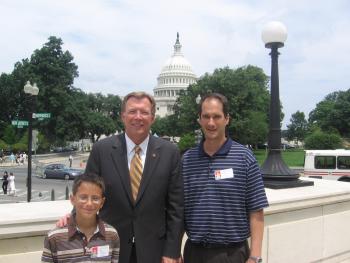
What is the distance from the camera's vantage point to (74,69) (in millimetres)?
77750

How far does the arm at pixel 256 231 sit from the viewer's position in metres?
3.51

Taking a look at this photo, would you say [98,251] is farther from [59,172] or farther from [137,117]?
[59,172]

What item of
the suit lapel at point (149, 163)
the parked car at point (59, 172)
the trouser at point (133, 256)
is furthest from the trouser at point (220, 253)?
the parked car at point (59, 172)

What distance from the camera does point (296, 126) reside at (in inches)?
5271

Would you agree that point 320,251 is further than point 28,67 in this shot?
No

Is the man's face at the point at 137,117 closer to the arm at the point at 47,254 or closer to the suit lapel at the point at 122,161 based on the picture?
the suit lapel at the point at 122,161

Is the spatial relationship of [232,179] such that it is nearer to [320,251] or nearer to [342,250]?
[320,251]

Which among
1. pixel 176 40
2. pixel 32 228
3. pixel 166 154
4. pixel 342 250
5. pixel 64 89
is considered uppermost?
pixel 176 40

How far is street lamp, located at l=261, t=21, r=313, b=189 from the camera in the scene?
23.2 feet

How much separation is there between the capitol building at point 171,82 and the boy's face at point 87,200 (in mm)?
139171

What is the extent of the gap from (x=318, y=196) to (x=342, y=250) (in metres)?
1.19

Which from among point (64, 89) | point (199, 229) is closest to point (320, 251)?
point (199, 229)

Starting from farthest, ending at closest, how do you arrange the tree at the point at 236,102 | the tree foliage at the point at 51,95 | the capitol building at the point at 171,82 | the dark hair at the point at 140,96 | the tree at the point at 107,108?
the capitol building at the point at 171,82 → the tree at the point at 107,108 → the tree foliage at the point at 51,95 → the tree at the point at 236,102 → the dark hair at the point at 140,96

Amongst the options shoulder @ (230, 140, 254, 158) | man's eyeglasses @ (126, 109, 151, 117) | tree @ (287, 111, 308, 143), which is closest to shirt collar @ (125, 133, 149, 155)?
man's eyeglasses @ (126, 109, 151, 117)
